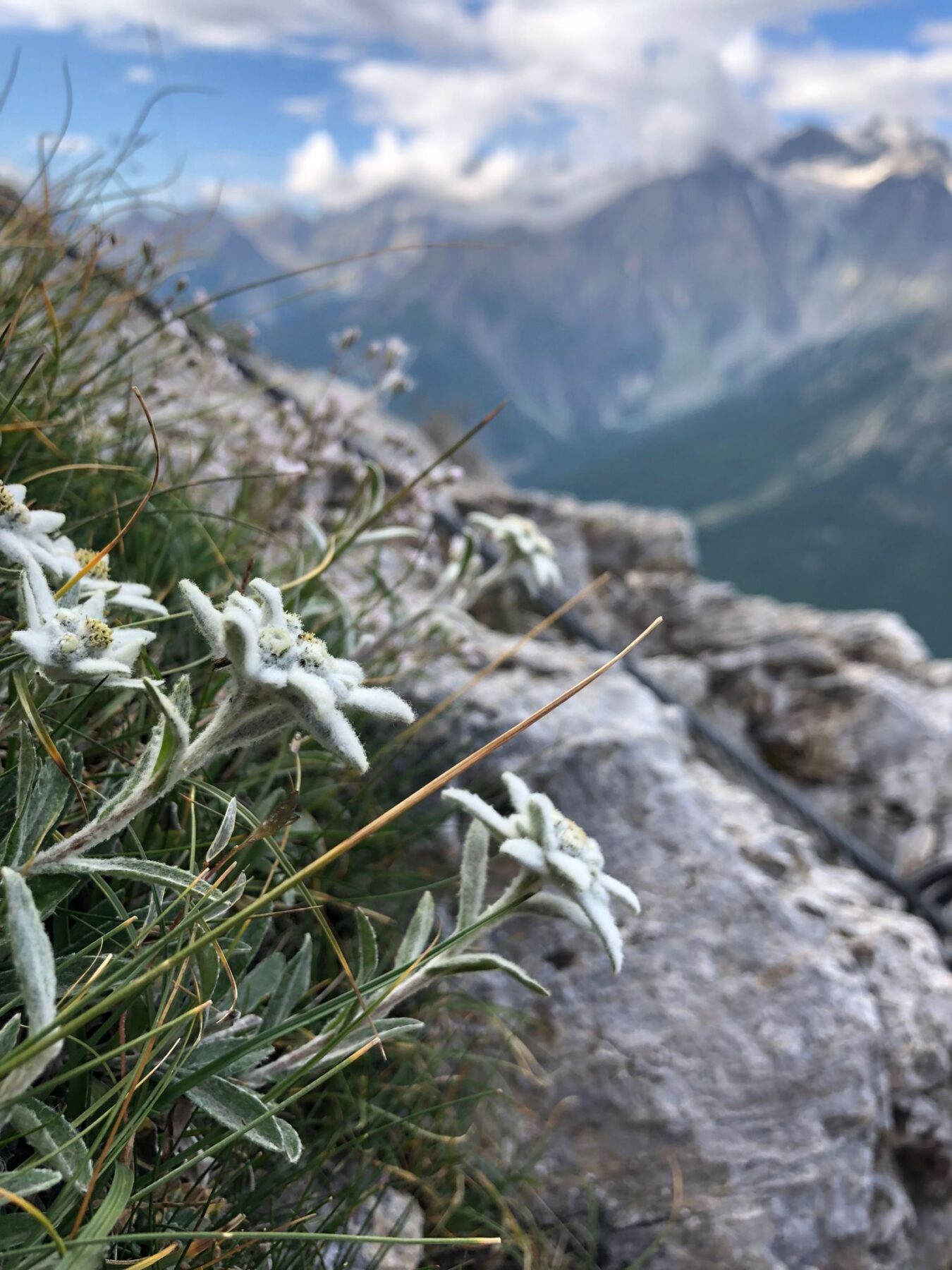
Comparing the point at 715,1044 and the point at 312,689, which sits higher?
the point at 312,689

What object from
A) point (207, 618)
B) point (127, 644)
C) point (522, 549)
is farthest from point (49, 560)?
point (522, 549)

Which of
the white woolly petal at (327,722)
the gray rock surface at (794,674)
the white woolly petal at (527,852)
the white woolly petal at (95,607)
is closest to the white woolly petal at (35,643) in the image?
the white woolly petal at (95,607)

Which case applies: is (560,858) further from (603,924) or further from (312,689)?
(312,689)

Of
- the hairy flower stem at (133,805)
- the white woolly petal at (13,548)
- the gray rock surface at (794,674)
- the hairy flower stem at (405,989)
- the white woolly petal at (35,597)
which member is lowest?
the gray rock surface at (794,674)

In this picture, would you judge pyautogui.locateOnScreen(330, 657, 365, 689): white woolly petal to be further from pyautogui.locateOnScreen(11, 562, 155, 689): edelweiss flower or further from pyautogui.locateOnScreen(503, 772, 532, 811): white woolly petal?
pyautogui.locateOnScreen(503, 772, 532, 811): white woolly petal

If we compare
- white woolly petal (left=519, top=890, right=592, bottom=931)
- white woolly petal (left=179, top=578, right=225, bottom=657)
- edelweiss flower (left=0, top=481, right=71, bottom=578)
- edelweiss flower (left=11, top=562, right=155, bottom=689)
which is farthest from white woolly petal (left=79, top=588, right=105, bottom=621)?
white woolly petal (left=519, top=890, right=592, bottom=931)

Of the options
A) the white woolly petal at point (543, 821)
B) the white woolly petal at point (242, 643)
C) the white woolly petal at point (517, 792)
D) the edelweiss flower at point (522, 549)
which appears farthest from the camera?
the edelweiss flower at point (522, 549)

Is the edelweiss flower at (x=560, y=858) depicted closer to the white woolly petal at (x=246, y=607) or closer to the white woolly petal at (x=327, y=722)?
the white woolly petal at (x=327, y=722)

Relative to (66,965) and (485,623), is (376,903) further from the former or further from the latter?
(485,623)
